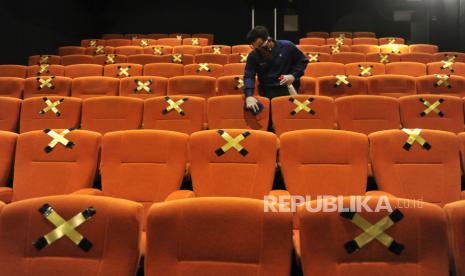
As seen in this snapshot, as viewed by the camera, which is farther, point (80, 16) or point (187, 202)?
point (80, 16)

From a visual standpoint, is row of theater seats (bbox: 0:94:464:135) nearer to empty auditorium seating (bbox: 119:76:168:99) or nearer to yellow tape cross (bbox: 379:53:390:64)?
empty auditorium seating (bbox: 119:76:168:99)

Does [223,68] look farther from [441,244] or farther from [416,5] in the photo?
[416,5]

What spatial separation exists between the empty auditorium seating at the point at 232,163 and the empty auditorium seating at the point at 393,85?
61.1 inches

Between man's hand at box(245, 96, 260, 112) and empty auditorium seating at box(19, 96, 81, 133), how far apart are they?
1009 millimetres

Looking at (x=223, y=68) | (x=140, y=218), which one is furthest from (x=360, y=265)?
(x=223, y=68)

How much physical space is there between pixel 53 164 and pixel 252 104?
3.51ft

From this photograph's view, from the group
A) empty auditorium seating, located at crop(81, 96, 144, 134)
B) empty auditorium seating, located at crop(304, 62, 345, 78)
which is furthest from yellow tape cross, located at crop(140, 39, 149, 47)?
empty auditorium seating, located at crop(81, 96, 144, 134)

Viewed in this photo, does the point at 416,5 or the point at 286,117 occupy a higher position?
the point at 416,5

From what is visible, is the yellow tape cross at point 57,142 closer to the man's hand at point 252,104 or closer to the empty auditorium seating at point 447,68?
the man's hand at point 252,104

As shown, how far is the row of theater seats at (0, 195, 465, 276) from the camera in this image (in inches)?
37.4

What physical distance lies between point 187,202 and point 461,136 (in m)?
1.24

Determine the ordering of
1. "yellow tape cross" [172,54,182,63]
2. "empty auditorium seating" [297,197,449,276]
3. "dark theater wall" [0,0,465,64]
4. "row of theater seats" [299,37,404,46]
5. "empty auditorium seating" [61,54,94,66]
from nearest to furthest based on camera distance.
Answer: "empty auditorium seating" [297,197,449,276], "yellow tape cross" [172,54,182,63], "empty auditorium seating" [61,54,94,66], "row of theater seats" [299,37,404,46], "dark theater wall" [0,0,465,64]

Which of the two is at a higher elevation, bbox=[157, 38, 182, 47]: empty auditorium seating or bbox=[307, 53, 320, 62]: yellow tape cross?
bbox=[157, 38, 182, 47]: empty auditorium seating

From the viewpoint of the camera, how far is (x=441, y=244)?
94 cm
